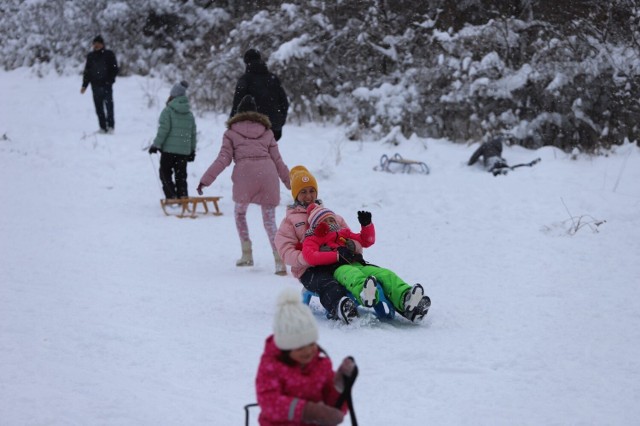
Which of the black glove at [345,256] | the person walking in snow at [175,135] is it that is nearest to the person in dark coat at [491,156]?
the person walking in snow at [175,135]

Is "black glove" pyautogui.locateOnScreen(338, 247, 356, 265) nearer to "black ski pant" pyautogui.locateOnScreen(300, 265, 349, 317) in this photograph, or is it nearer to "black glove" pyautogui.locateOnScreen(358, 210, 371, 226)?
"black ski pant" pyautogui.locateOnScreen(300, 265, 349, 317)

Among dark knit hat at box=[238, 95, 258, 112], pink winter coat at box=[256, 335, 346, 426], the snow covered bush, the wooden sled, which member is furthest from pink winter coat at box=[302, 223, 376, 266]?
the snow covered bush

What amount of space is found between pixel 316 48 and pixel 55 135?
5416 millimetres

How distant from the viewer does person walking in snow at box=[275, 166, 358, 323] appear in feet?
17.7

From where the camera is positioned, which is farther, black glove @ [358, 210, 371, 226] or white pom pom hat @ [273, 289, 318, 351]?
black glove @ [358, 210, 371, 226]

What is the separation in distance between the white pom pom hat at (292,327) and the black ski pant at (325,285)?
2680 mm

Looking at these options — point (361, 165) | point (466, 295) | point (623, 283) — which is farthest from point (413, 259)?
point (361, 165)

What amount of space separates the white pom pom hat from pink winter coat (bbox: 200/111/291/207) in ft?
16.0

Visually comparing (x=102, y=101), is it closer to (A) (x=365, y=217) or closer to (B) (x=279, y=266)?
(B) (x=279, y=266)

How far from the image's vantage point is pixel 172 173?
34.7 feet

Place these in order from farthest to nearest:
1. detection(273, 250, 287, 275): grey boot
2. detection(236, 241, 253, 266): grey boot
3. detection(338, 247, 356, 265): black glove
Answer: detection(236, 241, 253, 266): grey boot, detection(273, 250, 287, 275): grey boot, detection(338, 247, 356, 265): black glove

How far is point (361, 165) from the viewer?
11.8 m

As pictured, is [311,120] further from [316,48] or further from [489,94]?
[489,94]

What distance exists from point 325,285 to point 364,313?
42 centimetres
